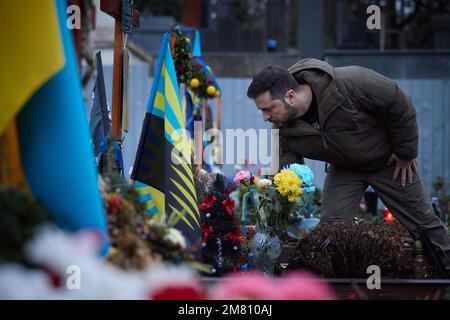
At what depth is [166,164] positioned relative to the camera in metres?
2.96

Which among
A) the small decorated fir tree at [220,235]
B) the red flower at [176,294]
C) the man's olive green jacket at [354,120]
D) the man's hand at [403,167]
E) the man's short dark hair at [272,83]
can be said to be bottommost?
the small decorated fir tree at [220,235]

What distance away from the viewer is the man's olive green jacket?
12.7ft

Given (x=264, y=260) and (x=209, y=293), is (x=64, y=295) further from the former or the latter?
(x=264, y=260)

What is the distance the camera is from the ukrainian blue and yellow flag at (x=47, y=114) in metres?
1.95

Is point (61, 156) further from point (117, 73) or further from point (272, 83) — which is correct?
point (117, 73)

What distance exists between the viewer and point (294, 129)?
401 cm

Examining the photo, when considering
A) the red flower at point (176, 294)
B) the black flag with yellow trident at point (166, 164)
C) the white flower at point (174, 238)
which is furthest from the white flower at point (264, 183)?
the red flower at point (176, 294)

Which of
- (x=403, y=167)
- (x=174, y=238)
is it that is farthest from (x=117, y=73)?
(x=174, y=238)

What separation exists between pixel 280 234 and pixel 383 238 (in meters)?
0.66

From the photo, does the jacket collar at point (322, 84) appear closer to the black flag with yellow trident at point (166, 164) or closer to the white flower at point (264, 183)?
the white flower at point (264, 183)

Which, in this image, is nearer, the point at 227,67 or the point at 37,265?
the point at 37,265

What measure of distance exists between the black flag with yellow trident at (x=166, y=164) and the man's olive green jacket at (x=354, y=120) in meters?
1.11

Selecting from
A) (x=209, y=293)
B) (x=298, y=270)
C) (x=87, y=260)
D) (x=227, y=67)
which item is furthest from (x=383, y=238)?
(x=227, y=67)

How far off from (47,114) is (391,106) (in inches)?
93.4
